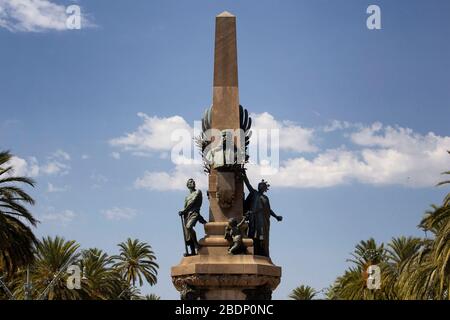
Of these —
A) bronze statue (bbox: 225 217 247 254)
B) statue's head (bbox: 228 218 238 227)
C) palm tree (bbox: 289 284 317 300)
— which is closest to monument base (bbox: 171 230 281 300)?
bronze statue (bbox: 225 217 247 254)

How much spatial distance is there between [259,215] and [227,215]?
3.19ft

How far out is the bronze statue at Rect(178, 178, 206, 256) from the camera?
25328mm

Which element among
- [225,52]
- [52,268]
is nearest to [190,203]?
[225,52]

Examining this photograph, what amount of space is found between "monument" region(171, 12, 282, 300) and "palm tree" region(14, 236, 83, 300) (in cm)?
2342

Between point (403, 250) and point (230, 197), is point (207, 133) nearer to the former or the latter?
point (230, 197)

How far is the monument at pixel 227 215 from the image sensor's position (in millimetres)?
24281

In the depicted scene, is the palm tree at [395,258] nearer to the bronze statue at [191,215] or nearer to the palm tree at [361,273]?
the palm tree at [361,273]

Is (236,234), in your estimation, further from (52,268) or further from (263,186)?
(52,268)

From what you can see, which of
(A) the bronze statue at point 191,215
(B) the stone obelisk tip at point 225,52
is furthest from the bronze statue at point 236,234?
(B) the stone obelisk tip at point 225,52

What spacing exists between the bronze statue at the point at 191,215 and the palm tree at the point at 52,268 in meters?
23.4

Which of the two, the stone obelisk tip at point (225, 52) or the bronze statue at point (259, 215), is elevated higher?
the stone obelisk tip at point (225, 52)

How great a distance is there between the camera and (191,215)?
84.1 ft
